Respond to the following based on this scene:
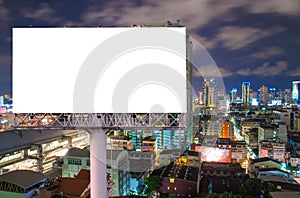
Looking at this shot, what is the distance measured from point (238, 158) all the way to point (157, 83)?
14333mm

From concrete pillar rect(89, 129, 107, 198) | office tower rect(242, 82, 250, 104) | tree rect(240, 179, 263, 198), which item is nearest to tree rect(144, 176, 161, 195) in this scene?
tree rect(240, 179, 263, 198)

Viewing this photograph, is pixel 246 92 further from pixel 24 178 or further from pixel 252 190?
A: pixel 24 178

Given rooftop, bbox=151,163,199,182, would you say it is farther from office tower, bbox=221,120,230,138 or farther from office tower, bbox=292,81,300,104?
office tower, bbox=292,81,300,104

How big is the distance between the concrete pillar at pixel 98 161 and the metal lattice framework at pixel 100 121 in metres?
0.21

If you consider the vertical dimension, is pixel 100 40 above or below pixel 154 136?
above

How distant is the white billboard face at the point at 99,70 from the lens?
11.1 ft

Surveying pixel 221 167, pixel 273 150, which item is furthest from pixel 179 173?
pixel 273 150

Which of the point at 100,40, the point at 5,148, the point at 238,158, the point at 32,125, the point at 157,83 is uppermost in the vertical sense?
the point at 100,40

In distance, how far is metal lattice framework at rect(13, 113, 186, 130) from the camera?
3465mm

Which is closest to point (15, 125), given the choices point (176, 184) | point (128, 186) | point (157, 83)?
point (157, 83)

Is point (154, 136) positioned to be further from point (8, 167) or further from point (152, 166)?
point (8, 167)

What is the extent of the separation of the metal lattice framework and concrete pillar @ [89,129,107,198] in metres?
0.21

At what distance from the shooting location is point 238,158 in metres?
15.9

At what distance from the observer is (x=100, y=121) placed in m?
3.51
